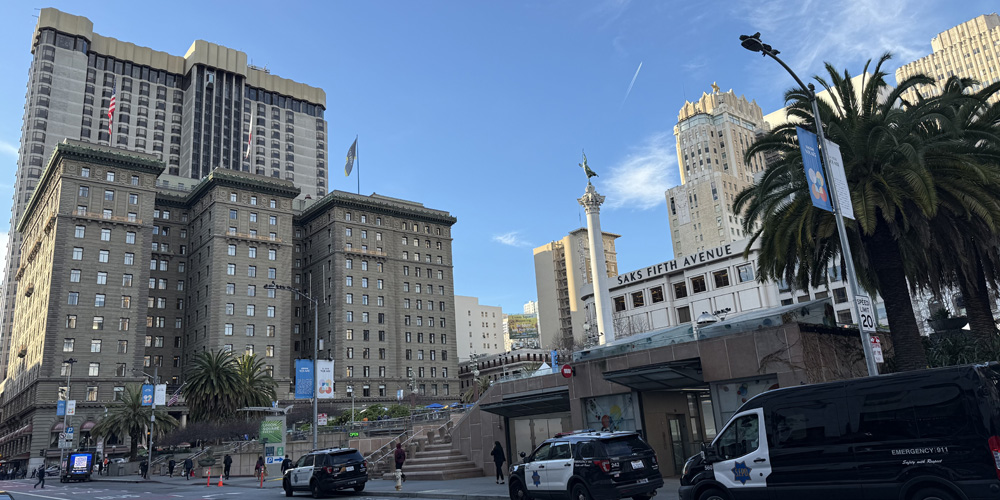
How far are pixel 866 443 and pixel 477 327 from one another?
180 meters

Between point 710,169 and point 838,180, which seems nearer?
point 838,180

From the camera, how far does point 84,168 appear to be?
8925cm

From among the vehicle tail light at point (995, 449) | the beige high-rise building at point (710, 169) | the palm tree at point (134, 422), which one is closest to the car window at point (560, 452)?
the vehicle tail light at point (995, 449)

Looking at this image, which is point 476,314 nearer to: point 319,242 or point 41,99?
point 319,242

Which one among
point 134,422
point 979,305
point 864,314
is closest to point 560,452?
point 864,314

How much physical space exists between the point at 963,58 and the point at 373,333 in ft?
526

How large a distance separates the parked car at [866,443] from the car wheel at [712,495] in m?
0.02

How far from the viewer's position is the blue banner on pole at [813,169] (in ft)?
54.7

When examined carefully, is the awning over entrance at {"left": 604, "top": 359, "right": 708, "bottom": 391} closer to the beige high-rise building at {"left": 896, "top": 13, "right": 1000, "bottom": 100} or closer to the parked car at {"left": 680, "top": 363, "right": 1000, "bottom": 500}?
the parked car at {"left": 680, "top": 363, "right": 1000, "bottom": 500}

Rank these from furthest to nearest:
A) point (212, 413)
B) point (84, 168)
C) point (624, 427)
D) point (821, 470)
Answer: point (84, 168), point (212, 413), point (624, 427), point (821, 470)

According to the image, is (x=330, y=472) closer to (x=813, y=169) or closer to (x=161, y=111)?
(x=813, y=169)

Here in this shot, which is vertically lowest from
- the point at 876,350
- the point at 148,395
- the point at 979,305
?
the point at 876,350

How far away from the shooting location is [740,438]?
512 inches

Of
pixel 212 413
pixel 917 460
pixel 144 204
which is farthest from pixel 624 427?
pixel 144 204
